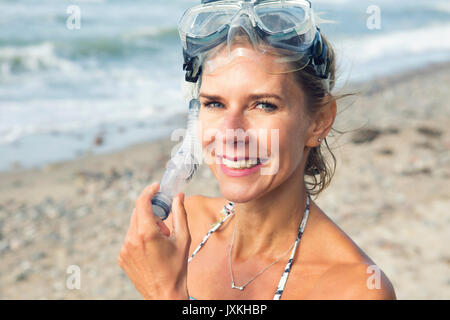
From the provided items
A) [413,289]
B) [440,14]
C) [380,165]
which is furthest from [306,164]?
[440,14]

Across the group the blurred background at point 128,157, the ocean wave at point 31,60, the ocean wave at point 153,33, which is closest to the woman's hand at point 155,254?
the blurred background at point 128,157

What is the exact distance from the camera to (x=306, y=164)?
9.27ft

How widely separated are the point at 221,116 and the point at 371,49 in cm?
2008

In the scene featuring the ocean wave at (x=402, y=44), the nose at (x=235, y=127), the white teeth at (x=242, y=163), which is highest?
the nose at (x=235, y=127)

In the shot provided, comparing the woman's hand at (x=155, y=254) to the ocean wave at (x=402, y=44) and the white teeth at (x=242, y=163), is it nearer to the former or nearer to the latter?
the white teeth at (x=242, y=163)

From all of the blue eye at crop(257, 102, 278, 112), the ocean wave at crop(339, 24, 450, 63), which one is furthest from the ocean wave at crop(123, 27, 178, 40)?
the blue eye at crop(257, 102, 278, 112)

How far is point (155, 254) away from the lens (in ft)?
6.14

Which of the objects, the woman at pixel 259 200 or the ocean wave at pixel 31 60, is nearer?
the woman at pixel 259 200

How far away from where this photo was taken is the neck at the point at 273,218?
254 centimetres

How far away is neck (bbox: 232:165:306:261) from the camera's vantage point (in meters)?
2.54

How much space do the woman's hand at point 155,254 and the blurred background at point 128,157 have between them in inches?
51.6

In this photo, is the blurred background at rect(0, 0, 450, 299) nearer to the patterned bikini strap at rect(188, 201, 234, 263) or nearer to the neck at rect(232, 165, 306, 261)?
the neck at rect(232, 165, 306, 261)

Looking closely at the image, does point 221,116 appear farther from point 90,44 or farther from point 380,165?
point 90,44
